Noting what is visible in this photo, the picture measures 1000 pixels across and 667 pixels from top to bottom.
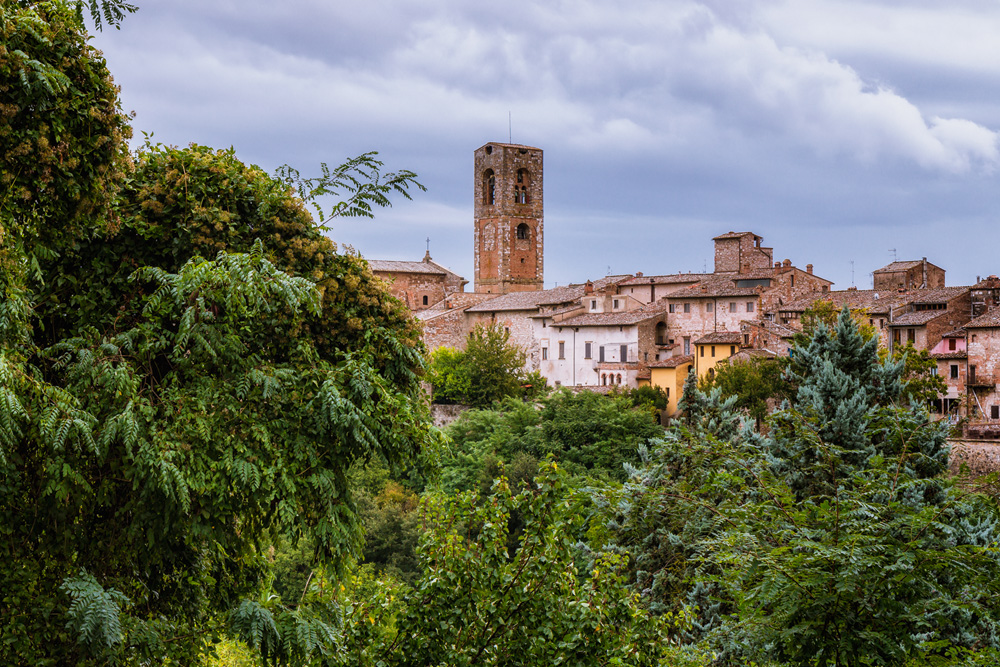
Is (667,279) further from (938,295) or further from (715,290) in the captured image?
(938,295)

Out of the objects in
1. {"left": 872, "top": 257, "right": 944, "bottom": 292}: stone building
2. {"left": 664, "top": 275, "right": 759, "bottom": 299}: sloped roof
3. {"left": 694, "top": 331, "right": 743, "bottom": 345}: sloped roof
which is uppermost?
{"left": 872, "top": 257, "right": 944, "bottom": 292}: stone building

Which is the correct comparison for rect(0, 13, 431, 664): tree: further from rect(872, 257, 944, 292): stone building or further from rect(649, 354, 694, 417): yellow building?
rect(872, 257, 944, 292): stone building

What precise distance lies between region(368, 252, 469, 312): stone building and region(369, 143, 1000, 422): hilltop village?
0.29ft

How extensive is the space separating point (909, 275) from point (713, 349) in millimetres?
16300

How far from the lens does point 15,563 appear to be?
5.65 m

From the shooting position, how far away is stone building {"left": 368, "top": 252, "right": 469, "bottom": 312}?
5966 cm

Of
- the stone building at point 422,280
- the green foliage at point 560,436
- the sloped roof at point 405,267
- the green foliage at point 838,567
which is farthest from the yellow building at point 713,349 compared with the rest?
the green foliage at point 838,567

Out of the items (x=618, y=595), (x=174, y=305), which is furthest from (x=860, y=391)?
(x=174, y=305)

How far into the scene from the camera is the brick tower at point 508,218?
65688 mm

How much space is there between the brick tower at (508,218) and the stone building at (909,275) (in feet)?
82.3

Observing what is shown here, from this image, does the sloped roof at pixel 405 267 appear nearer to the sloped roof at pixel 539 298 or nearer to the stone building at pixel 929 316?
the sloped roof at pixel 539 298

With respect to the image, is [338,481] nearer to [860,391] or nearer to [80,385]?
[80,385]

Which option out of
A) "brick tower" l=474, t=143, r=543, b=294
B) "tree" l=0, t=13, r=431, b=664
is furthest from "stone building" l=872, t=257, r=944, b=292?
"tree" l=0, t=13, r=431, b=664

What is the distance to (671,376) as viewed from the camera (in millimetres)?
42000
